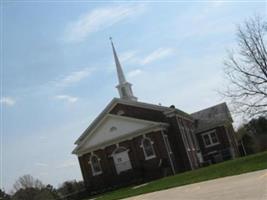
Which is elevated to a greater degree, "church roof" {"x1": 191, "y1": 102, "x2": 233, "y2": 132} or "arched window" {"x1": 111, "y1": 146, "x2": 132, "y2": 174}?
"church roof" {"x1": 191, "y1": 102, "x2": 233, "y2": 132}

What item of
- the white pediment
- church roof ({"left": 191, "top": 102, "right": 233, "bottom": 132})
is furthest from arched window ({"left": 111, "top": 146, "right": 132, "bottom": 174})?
church roof ({"left": 191, "top": 102, "right": 233, "bottom": 132})

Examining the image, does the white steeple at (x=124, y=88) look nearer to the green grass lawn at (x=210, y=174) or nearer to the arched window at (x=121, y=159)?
the arched window at (x=121, y=159)

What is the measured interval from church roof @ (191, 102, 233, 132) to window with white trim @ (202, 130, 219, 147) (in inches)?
27.3

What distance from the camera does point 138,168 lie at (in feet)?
138

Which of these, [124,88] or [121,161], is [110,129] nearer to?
[121,161]

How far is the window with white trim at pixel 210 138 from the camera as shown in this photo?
5462cm

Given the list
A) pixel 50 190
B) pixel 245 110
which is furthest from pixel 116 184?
pixel 50 190

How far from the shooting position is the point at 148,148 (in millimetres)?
42625

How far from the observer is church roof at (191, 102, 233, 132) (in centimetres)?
5519

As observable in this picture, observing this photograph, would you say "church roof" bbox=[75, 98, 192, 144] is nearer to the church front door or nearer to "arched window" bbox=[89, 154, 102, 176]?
"arched window" bbox=[89, 154, 102, 176]

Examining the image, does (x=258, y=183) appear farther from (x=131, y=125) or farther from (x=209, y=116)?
(x=209, y=116)

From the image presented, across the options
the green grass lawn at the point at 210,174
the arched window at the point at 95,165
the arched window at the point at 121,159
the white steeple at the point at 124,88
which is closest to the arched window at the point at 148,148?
the arched window at the point at 121,159

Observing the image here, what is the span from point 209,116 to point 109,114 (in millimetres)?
20395

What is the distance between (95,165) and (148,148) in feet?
18.4
